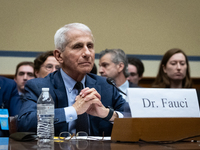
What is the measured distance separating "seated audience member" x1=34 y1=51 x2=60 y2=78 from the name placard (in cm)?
225

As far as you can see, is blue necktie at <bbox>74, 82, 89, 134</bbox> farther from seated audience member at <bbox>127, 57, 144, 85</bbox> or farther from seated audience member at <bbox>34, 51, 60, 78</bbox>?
seated audience member at <bbox>127, 57, 144, 85</bbox>

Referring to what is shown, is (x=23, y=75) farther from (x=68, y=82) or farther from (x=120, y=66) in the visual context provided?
(x=68, y=82)

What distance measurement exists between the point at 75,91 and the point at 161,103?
71 cm

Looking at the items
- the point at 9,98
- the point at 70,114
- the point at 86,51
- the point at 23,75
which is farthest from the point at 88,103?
the point at 23,75

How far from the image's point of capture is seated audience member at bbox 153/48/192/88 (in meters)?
3.28

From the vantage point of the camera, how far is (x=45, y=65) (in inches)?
138

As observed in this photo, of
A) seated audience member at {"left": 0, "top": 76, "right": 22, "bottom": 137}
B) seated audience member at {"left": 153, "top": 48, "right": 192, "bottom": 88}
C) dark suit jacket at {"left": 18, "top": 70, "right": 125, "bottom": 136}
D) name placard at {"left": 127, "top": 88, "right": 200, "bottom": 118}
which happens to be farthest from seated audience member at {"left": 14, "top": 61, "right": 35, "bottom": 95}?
name placard at {"left": 127, "top": 88, "right": 200, "bottom": 118}

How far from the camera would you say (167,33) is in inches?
232

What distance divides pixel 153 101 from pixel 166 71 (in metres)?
2.17

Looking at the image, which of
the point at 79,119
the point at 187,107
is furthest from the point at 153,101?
the point at 79,119

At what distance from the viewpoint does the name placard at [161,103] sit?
4.21ft

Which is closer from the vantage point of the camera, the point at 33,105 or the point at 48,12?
the point at 33,105

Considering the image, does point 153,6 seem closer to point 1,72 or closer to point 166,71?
point 166,71

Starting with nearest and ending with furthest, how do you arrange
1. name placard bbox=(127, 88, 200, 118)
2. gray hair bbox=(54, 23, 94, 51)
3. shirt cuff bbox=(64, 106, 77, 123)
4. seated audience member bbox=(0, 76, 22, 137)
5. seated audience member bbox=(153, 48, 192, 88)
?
name placard bbox=(127, 88, 200, 118), shirt cuff bbox=(64, 106, 77, 123), gray hair bbox=(54, 23, 94, 51), seated audience member bbox=(0, 76, 22, 137), seated audience member bbox=(153, 48, 192, 88)
